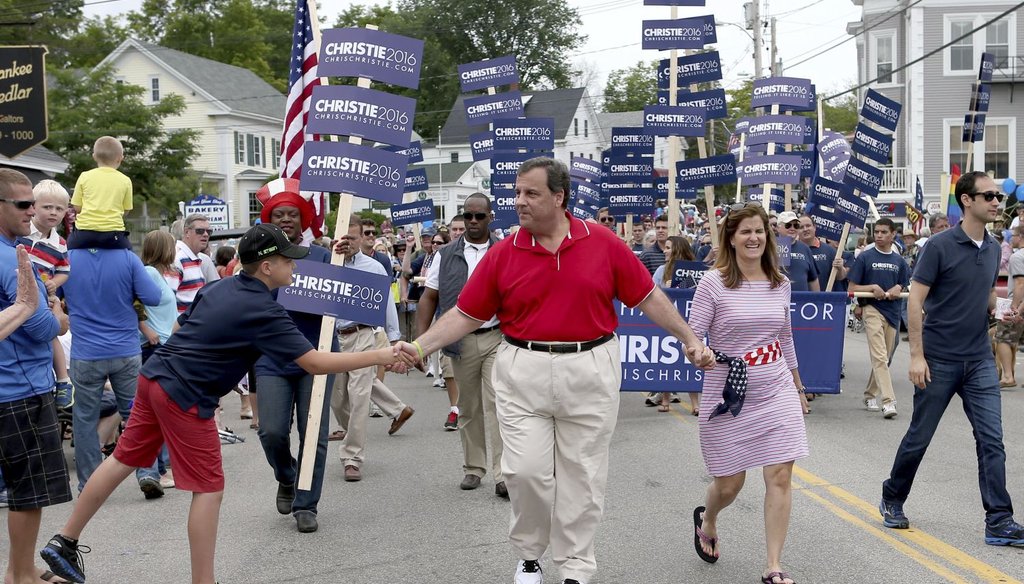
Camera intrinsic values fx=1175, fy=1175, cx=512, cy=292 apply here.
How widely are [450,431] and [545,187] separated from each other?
6.56m

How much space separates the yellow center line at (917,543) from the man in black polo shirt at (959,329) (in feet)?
0.71

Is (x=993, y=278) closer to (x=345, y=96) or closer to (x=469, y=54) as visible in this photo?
(x=345, y=96)

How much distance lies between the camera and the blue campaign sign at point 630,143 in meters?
19.2

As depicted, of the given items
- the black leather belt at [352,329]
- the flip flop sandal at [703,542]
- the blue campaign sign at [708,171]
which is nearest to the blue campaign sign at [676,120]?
the blue campaign sign at [708,171]

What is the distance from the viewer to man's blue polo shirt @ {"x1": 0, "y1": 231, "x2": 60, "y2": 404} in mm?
5804

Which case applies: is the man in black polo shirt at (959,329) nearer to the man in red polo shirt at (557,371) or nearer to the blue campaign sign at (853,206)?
the man in red polo shirt at (557,371)

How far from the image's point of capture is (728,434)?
629cm

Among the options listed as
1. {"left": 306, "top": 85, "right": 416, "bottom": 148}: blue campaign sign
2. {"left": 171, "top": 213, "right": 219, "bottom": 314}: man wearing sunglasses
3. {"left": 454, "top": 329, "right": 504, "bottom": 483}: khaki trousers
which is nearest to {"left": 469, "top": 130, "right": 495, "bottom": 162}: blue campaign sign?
{"left": 171, "top": 213, "right": 219, "bottom": 314}: man wearing sunglasses

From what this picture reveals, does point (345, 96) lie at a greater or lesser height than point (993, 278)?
greater

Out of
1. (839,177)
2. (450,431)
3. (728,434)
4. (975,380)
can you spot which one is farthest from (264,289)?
(839,177)

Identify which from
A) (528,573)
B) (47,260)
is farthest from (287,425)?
(528,573)

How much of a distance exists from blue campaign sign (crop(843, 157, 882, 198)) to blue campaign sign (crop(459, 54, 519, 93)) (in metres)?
6.12

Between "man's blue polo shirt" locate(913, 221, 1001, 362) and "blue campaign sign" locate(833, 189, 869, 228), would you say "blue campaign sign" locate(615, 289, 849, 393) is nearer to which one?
"blue campaign sign" locate(833, 189, 869, 228)

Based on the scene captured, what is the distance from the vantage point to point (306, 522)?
24.8 ft
